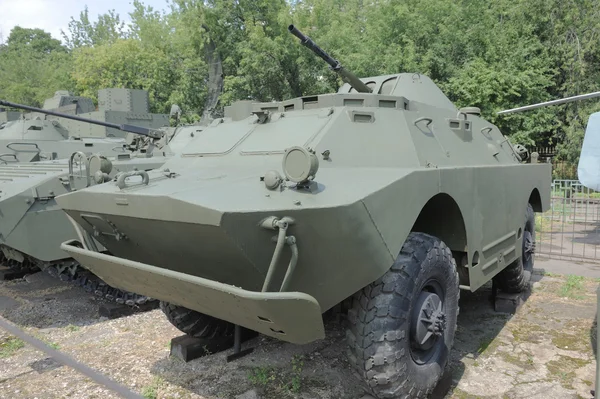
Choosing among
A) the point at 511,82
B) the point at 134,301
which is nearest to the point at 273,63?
the point at 511,82

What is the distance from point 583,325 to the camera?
16.1 feet

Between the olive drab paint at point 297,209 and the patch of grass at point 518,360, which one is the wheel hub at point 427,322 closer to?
the olive drab paint at point 297,209

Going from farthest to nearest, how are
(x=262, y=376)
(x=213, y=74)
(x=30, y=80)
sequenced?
(x=30, y=80) < (x=213, y=74) < (x=262, y=376)

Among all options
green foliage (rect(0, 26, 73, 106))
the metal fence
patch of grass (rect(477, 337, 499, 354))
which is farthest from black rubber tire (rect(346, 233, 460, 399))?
green foliage (rect(0, 26, 73, 106))

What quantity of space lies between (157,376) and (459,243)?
2.39 metres

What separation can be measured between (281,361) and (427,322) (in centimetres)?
137

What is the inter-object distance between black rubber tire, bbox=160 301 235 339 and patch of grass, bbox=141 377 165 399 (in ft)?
1.52

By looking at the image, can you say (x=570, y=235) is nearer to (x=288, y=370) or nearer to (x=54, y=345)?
(x=288, y=370)

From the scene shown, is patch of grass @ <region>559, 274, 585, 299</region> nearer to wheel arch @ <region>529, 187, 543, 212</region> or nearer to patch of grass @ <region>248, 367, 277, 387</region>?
wheel arch @ <region>529, 187, 543, 212</region>

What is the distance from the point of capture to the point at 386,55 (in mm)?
17688

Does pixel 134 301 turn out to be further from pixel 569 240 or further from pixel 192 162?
pixel 569 240

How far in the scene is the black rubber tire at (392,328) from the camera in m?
3.01

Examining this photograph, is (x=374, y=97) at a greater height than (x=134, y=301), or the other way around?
(x=374, y=97)

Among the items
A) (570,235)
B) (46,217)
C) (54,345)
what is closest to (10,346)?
(54,345)
